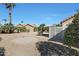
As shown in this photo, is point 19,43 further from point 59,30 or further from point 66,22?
point 66,22

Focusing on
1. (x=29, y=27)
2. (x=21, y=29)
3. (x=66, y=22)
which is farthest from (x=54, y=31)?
(x=21, y=29)

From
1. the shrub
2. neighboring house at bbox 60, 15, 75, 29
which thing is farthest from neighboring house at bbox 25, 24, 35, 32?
neighboring house at bbox 60, 15, 75, 29

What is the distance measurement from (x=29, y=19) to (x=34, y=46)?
0.58 metres

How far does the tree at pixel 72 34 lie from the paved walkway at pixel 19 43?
40 cm

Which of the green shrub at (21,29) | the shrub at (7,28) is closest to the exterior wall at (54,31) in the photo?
the green shrub at (21,29)

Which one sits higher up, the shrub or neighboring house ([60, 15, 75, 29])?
neighboring house ([60, 15, 75, 29])

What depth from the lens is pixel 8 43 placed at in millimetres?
4523

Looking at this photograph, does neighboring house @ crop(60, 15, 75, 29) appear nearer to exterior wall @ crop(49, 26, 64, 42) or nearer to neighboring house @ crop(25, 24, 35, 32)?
exterior wall @ crop(49, 26, 64, 42)

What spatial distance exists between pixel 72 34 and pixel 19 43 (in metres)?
1.00

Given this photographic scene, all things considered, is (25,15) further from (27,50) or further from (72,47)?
(72,47)

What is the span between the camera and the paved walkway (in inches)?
176

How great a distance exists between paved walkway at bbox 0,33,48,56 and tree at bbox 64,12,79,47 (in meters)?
0.40

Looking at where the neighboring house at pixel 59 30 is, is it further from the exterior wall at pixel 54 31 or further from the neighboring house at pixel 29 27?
the neighboring house at pixel 29 27

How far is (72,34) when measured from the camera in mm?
4547
